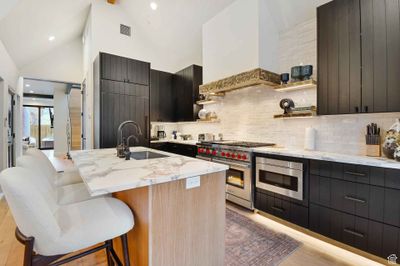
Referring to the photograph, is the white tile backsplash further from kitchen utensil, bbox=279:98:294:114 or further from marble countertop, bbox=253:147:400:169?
marble countertop, bbox=253:147:400:169

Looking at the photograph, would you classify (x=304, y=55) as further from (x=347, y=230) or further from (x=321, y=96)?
(x=347, y=230)

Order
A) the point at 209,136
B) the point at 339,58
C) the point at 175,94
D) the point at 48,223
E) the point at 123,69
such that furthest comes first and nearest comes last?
the point at 175,94, the point at 209,136, the point at 123,69, the point at 339,58, the point at 48,223

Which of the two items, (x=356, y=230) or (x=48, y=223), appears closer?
(x=48, y=223)

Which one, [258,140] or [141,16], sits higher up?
[141,16]

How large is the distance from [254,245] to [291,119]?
1.86 m

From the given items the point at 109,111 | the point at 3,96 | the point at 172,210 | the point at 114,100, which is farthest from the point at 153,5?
the point at 172,210

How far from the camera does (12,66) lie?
4.51m

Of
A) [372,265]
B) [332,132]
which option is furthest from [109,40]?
[372,265]

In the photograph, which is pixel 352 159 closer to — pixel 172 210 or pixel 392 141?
pixel 392 141

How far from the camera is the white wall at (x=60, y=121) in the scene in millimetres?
8680

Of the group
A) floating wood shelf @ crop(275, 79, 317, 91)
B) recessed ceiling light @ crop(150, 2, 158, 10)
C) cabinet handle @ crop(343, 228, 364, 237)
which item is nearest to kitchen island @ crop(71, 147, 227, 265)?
cabinet handle @ crop(343, 228, 364, 237)

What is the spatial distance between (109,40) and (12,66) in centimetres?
238

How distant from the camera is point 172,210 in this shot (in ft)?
4.18

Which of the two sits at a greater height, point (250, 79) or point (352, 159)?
point (250, 79)
